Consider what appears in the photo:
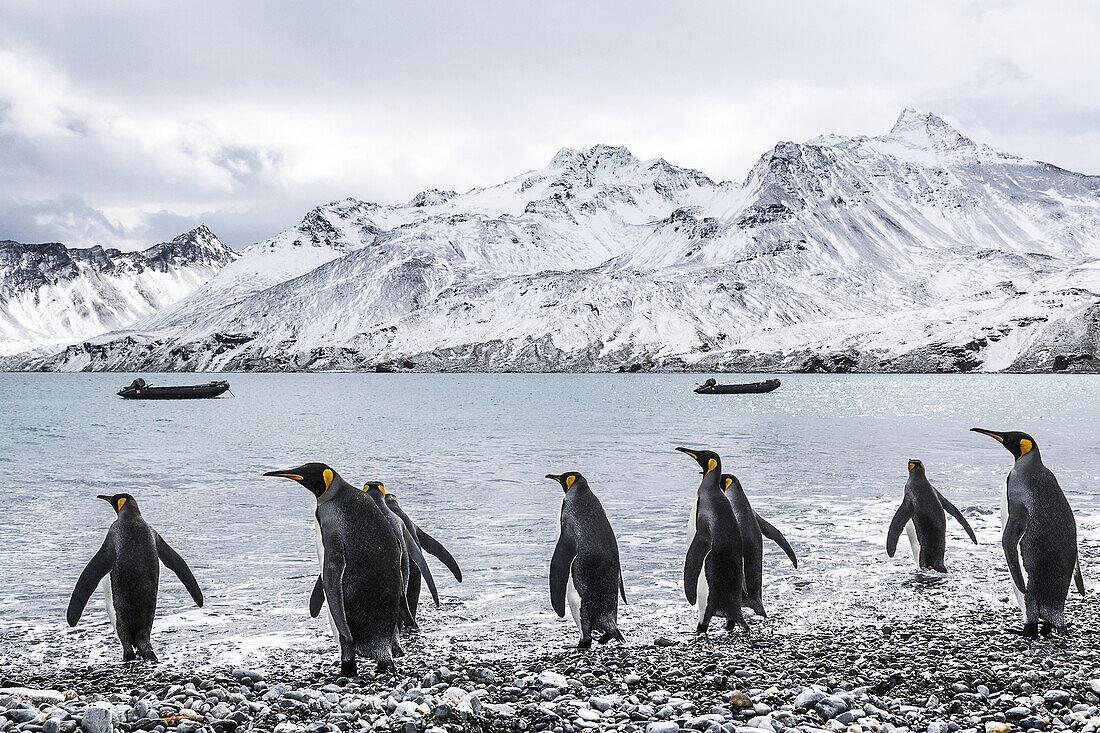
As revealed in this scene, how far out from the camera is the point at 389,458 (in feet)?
111

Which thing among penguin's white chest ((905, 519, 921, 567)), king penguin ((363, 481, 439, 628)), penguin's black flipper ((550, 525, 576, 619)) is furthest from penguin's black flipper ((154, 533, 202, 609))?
penguin's white chest ((905, 519, 921, 567))

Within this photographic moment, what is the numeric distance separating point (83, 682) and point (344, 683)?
251cm

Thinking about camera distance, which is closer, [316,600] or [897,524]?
[316,600]

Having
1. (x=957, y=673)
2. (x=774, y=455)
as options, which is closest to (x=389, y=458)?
(x=774, y=455)

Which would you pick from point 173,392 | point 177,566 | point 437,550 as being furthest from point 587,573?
point 173,392

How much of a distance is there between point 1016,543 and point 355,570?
695 cm

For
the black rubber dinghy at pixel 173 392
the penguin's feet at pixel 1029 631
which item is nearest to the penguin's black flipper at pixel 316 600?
the penguin's feet at pixel 1029 631

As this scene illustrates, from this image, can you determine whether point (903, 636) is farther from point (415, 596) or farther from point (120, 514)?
point (120, 514)

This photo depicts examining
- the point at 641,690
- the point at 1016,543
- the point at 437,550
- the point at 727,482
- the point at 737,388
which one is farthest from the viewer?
the point at 737,388

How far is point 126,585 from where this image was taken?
9.02 m

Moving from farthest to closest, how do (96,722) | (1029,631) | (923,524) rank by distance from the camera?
(923,524), (1029,631), (96,722)

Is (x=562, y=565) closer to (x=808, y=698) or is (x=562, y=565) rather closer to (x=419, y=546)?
(x=419, y=546)

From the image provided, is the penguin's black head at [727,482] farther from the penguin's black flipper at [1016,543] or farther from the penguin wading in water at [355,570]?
the penguin wading in water at [355,570]

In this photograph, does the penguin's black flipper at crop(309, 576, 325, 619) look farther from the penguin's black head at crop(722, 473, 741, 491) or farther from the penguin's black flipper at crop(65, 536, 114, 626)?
the penguin's black head at crop(722, 473, 741, 491)
